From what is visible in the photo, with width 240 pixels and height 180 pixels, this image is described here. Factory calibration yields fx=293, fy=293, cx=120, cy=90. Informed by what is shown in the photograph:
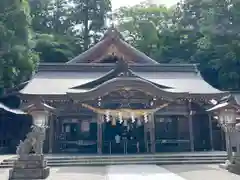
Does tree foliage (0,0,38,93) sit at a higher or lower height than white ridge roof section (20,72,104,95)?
higher

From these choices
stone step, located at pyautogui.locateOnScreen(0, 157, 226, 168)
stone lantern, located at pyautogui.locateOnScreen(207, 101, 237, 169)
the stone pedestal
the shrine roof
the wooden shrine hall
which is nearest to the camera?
the stone pedestal

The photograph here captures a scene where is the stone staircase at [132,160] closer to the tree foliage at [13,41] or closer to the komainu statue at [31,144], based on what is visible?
the komainu statue at [31,144]

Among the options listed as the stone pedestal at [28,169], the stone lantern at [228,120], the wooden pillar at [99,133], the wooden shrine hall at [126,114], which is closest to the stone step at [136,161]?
the wooden pillar at [99,133]

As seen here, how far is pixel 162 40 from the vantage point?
110 ft

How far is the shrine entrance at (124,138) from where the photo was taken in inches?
605

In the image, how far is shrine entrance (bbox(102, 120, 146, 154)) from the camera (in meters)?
15.4

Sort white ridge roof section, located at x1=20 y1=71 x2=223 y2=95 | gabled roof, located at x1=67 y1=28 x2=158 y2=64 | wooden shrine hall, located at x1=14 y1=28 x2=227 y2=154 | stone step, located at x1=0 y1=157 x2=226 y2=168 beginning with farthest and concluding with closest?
gabled roof, located at x1=67 y1=28 x2=158 y2=64 < white ridge roof section, located at x1=20 y1=71 x2=223 y2=95 < wooden shrine hall, located at x1=14 y1=28 x2=227 y2=154 < stone step, located at x1=0 y1=157 x2=226 y2=168

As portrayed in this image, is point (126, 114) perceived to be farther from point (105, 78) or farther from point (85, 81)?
point (85, 81)

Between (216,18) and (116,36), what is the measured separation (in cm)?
1088

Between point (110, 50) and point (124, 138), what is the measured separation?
6.87m

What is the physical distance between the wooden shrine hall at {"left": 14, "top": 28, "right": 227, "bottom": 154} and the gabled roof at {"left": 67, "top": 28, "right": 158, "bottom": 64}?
3524 mm

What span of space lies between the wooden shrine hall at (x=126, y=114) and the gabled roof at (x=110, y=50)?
3.52m

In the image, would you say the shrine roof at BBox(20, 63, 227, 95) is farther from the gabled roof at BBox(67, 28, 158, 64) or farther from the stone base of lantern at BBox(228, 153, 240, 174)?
the stone base of lantern at BBox(228, 153, 240, 174)

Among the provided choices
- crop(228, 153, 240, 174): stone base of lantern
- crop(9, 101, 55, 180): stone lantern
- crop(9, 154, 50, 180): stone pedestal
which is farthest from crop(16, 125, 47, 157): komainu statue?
crop(228, 153, 240, 174): stone base of lantern
